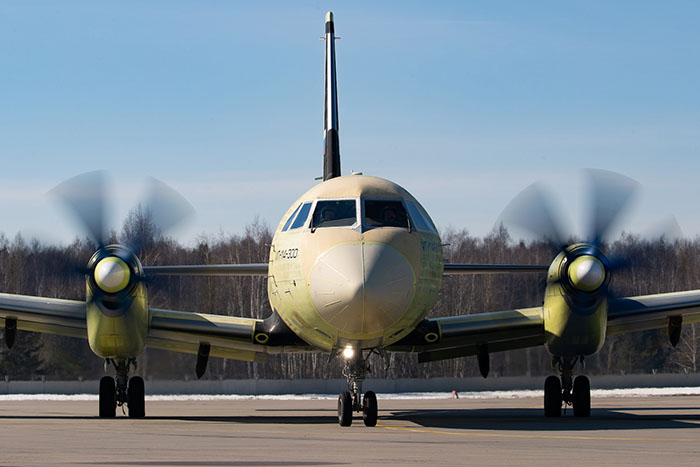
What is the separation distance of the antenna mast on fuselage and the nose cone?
7.33 m

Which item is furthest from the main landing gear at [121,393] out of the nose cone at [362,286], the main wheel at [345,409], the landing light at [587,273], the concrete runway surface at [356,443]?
the landing light at [587,273]

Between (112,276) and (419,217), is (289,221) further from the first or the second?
(112,276)

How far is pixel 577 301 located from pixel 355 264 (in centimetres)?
559

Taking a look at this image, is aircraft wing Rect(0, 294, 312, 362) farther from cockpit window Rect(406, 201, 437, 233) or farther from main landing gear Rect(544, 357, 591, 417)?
main landing gear Rect(544, 357, 591, 417)

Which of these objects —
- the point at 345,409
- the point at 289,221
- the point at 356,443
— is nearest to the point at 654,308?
the point at 345,409

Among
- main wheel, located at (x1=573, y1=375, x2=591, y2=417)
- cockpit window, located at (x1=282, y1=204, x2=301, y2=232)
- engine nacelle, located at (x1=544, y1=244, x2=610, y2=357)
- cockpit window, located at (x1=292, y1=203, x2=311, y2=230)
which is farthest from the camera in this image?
main wheel, located at (x1=573, y1=375, x2=591, y2=417)

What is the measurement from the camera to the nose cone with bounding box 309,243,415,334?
13.9 m

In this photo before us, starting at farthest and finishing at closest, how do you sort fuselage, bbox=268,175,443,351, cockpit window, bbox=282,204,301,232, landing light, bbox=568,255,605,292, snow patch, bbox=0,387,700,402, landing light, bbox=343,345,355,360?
snow patch, bbox=0,387,700,402 → landing light, bbox=568,255,605,292 → cockpit window, bbox=282,204,301,232 → landing light, bbox=343,345,355,360 → fuselage, bbox=268,175,443,351

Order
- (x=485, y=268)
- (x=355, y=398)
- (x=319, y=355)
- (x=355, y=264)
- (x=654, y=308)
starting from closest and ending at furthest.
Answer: (x=355, y=264) → (x=355, y=398) → (x=654, y=308) → (x=485, y=268) → (x=319, y=355)

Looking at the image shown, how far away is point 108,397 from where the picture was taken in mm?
19750

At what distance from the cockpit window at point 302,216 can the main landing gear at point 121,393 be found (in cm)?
551

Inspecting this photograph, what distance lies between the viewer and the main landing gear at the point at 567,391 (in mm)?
19578

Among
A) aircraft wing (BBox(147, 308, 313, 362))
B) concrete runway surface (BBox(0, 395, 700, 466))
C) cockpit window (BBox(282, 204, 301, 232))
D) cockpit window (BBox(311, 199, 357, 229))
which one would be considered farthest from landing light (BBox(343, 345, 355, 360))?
aircraft wing (BBox(147, 308, 313, 362))

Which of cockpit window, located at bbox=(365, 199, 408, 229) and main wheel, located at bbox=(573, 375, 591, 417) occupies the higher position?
cockpit window, located at bbox=(365, 199, 408, 229)
